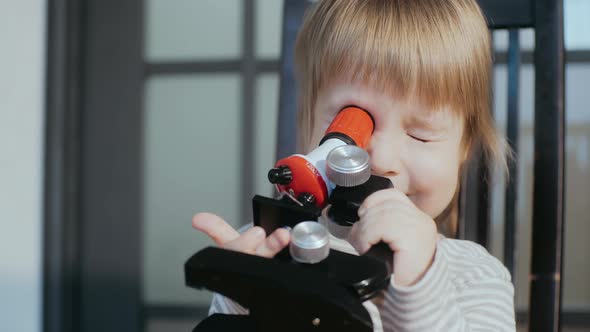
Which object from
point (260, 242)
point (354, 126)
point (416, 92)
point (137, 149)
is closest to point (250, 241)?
point (260, 242)

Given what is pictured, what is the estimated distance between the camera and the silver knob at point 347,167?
321 millimetres

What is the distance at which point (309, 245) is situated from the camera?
269mm

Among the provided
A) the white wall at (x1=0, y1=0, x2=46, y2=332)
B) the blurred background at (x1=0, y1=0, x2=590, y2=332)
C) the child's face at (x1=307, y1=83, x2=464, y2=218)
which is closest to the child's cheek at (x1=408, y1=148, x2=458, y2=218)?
the child's face at (x1=307, y1=83, x2=464, y2=218)

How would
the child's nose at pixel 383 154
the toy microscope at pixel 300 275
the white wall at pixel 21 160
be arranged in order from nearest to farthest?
the toy microscope at pixel 300 275, the child's nose at pixel 383 154, the white wall at pixel 21 160

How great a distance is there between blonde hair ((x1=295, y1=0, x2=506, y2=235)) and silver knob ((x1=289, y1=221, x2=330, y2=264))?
0.25 meters

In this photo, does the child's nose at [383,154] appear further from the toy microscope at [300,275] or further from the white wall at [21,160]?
the white wall at [21,160]

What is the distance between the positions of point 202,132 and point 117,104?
7.9 inches

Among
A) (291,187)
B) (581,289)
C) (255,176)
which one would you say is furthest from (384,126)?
(581,289)

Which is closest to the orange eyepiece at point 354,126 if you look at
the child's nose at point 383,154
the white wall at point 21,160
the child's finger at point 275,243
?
the child's nose at point 383,154

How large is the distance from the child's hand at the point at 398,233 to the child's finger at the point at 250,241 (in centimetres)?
7

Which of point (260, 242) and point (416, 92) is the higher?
point (416, 92)

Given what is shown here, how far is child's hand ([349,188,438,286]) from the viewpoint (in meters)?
0.33

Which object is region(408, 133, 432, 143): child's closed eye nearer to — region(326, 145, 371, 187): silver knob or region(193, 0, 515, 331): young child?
region(193, 0, 515, 331): young child

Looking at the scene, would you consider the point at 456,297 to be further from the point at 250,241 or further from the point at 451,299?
the point at 250,241
